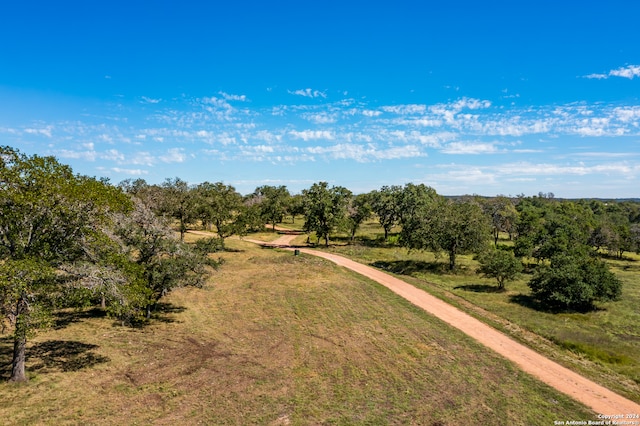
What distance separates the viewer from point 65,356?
67.5 feet

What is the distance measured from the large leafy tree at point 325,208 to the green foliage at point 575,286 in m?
35.7

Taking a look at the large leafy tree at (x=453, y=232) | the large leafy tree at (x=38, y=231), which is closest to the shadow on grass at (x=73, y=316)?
the large leafy tree at (x=38, y=231)

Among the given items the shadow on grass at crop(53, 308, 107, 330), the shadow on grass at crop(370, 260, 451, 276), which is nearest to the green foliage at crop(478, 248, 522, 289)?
Result: the shadow on grass at crop(370, 260, 451, 276)

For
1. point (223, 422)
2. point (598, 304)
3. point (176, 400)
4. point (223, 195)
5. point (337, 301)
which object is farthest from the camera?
point (223, 195)

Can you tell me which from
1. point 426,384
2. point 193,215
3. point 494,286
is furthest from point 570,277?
point 193,215

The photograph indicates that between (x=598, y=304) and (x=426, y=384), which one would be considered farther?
(x=598, y=304)

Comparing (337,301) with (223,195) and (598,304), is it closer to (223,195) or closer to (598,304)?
(598,304)

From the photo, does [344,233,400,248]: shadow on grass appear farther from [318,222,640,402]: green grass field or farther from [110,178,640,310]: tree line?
[318,222,640,402]: green grass field

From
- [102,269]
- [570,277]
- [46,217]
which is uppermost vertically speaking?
[46,217]

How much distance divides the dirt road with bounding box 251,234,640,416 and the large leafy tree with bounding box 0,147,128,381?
1015 inches

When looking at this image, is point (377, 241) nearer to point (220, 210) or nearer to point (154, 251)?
point (220, 210)

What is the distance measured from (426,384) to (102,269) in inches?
699

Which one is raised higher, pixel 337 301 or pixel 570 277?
pixel 570 277

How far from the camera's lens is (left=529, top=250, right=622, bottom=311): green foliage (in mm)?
35469
